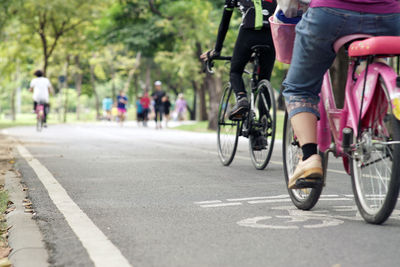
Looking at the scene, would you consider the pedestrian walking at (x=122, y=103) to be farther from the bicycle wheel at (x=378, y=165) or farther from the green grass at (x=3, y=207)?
the bicycle wheel at (x=378, y=165)

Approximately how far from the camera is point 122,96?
3406cm

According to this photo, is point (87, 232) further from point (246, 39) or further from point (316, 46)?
point (246, 39)

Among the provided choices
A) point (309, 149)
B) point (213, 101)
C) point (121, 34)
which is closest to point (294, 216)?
point (309, 149)

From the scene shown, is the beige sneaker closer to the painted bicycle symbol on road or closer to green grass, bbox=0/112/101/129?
the painted bicycle symbol on road

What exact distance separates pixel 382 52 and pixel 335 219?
1.17 metres

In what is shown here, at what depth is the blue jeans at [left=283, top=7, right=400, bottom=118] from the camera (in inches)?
157

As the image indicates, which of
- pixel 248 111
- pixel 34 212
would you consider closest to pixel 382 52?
pixel 34 212

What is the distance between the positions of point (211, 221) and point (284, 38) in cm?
138

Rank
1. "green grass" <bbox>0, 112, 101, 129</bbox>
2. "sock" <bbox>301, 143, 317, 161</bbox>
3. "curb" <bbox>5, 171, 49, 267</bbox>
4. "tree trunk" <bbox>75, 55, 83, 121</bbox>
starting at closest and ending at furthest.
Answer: "curb" <bbox>5, 171, 49, 267</bbox> → "sock" <bbox>301, 143, 317, 161</bbox> → "green grass" <bbox>0, 112, 101, 129</bbox> → "tree trunk" <bbox>75, 55, 83, 121</bbox>

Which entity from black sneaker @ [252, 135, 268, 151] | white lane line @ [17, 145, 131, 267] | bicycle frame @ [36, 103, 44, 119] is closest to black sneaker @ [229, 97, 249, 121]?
black sneaker @ [252, 135, 268, 151]

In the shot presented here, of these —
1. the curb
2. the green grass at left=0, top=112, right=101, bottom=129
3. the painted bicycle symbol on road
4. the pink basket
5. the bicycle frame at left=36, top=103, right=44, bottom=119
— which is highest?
the pink basket

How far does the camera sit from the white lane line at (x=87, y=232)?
131 inches

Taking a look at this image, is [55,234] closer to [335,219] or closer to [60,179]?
[335,219]

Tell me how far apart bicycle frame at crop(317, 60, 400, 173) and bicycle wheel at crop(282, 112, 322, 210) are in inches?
11.2
